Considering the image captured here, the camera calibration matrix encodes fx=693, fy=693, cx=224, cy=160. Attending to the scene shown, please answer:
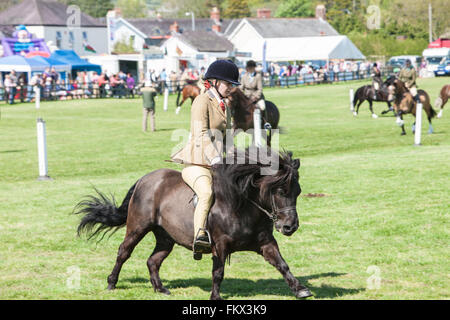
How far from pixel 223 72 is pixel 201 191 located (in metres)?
1.23

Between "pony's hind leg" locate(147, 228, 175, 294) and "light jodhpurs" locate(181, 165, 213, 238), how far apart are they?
32.4 inches

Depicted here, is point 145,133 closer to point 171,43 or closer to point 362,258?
point 362,258

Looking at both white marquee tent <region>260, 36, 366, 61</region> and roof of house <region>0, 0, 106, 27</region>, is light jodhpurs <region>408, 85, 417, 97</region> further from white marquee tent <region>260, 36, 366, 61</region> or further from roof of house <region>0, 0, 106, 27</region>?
roof of house <region>0, 0, 106, 27</region>

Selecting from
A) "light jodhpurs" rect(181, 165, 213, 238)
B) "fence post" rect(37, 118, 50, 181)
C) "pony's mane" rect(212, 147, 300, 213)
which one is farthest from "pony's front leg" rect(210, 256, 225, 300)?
"fence post" rect(37, 118, 50, 181)

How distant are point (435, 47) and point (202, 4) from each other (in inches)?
2750

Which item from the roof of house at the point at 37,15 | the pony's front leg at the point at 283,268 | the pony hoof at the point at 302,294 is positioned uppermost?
the roof of house at the point at 37,15

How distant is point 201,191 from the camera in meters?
7.07

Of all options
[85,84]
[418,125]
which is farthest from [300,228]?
[85,84]

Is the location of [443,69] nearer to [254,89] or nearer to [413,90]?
[413,90]

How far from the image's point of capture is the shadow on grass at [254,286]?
24.3 ft

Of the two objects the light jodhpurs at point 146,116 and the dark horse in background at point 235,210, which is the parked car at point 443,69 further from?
the dark horse in background at point 235,210

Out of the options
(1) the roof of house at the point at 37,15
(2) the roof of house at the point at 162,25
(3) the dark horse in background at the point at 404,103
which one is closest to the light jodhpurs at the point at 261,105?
(3) the dark horse in background at the point at 404,103

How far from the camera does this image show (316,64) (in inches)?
3063

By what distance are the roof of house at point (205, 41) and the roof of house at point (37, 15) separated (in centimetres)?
1626
